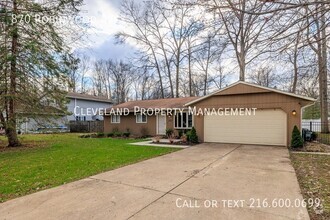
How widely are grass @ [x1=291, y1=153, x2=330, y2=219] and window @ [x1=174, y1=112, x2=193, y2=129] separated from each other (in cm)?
864

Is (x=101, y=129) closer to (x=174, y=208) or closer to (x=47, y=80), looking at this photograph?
(x=47, y=80)

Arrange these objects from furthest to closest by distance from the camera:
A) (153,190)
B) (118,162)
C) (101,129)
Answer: (101,129)
(118,162)
(153,190)

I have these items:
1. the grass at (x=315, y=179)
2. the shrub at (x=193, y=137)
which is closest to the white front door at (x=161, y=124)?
the shrub at (x=193, y=137)

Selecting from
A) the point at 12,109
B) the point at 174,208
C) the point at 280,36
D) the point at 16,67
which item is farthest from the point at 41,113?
the point at 280,36

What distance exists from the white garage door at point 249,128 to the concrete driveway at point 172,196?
553 cm

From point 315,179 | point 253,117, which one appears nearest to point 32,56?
point 253,117

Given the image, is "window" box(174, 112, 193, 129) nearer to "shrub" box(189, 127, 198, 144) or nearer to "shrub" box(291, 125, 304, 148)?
"shrub" box(189, 127, 198, 144)

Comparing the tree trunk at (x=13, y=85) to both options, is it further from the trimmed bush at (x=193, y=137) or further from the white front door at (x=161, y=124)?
the white front door at (x=161, y=124)

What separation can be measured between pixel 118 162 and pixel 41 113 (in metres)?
6.59

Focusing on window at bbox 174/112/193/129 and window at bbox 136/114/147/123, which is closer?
window at bbox 174/112/193/129

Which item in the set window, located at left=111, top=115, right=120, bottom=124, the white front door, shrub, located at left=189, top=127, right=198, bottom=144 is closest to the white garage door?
shrub, located at left=189, top=127, right=198, bottom=144

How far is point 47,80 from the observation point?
463 inches

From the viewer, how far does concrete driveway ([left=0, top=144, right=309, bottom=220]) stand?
3680 mm

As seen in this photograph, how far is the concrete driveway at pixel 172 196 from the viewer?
368 centimetres
